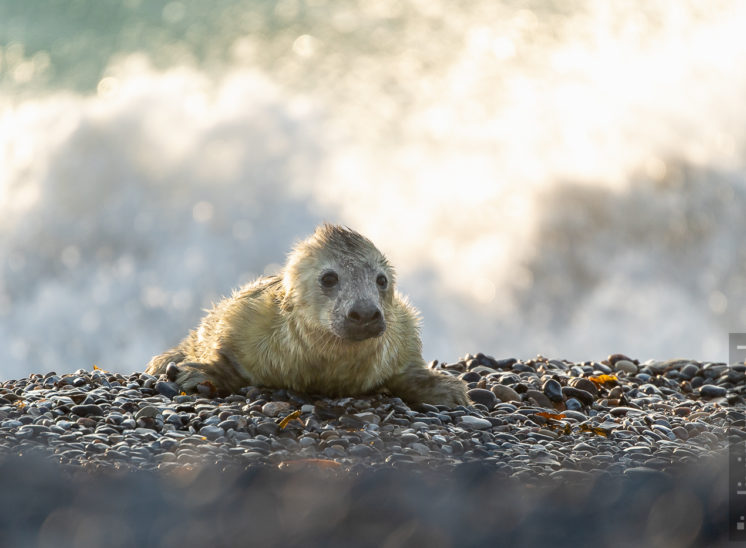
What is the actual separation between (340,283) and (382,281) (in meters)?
0.44

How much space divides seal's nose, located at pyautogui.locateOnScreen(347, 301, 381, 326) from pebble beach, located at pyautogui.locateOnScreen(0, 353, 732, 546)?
744 mm

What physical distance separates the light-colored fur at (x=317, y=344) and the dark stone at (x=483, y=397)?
222 mm

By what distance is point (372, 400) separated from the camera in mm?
7512

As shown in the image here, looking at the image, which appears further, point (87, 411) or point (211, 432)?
point (87, 411)

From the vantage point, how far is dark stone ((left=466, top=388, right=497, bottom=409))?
7953 mm

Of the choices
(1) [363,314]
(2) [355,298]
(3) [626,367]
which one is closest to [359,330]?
(1) [363,314]

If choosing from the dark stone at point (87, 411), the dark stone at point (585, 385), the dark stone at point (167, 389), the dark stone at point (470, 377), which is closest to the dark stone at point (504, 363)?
the dark stone at point (470, 377)

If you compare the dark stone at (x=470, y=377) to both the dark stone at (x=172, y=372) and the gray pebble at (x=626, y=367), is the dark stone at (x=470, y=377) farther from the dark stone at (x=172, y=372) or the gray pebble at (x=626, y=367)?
the dark stone at (x=172, y=372)

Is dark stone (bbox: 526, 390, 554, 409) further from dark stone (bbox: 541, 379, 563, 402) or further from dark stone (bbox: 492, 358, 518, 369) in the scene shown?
dark stone (bbox: 492, 358, 518, 369)

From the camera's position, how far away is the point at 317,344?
24.3 ft

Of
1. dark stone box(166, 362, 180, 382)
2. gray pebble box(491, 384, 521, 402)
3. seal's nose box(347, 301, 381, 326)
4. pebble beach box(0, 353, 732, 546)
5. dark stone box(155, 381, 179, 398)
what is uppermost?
seal's nose box(347, 301, 381, 326)

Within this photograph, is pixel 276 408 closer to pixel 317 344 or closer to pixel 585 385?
pixel 317 344

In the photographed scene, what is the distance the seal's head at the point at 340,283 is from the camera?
7.03 meters

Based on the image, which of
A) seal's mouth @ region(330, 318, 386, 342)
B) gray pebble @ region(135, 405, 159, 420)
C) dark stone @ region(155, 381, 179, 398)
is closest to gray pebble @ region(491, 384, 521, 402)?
Result: seal's mouth @ region(330, 318, 386, 342)
